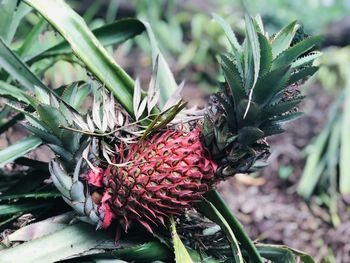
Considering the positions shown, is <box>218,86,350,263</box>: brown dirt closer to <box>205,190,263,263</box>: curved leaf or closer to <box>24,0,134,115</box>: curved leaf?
<box>205,190,263,263</box>: curved leaf

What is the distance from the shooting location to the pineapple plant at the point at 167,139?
828 mm

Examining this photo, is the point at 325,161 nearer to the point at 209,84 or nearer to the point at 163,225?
the point at 209,84

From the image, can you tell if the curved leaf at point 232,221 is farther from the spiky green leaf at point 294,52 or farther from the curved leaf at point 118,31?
the curved leaf at point 118,31

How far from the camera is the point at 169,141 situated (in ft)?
2.84

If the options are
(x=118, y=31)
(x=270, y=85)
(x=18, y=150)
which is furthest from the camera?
(x=118, y=31)

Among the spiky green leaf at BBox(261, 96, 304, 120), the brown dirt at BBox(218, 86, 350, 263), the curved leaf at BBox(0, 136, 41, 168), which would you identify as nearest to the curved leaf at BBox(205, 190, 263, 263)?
the spiky green leaf at BBox(261, 96, 304, 120)

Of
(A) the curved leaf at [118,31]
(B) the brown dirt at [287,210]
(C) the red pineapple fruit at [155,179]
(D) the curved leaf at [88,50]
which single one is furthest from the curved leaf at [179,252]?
(B) the brown dirt at [287,210]

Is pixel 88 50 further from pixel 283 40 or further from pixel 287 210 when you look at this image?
pixel 287 210

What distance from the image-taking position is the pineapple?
0.83 m

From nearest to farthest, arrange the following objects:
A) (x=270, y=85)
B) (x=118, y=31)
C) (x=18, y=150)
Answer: (x=270, y=85)
(x=18, y=150)
(x=118, y=31)

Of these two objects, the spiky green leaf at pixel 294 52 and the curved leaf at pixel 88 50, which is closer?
the spiky green leaf at pixel 294 52

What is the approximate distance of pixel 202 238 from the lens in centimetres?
98

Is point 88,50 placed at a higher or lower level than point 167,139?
higher

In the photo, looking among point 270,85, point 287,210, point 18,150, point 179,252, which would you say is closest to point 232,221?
point 179,252
